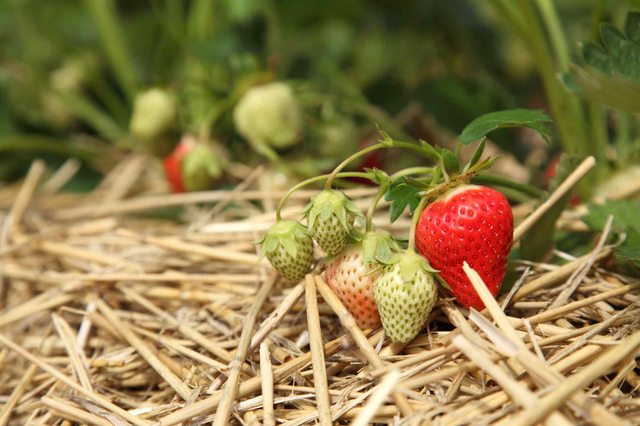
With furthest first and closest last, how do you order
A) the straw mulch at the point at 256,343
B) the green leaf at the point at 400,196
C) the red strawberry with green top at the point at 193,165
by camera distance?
the red strawberry with green top at the point at 193,165 → the green leaf at the point at 400,196 → the straw mulch at the point at 256,343

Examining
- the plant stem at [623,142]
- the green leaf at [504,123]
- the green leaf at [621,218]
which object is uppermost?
the green leaf at [504,123]

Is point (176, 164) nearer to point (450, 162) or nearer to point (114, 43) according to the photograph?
point (114, 43)

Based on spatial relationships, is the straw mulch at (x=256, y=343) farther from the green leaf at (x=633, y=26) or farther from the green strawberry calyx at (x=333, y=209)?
the green leaf at (x=633, y=26)

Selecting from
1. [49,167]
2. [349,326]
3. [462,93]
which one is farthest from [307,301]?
[49,167]

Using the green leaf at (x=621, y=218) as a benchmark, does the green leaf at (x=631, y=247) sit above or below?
below

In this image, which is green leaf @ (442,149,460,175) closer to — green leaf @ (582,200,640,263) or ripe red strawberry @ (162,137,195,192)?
green leaf @ (582,200,640,263)

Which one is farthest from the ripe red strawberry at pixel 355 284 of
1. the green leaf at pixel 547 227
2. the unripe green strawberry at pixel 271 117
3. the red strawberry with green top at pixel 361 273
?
the unripe green strawberry at pixel 271 117

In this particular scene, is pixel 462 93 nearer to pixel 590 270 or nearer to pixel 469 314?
pixel 590 270
